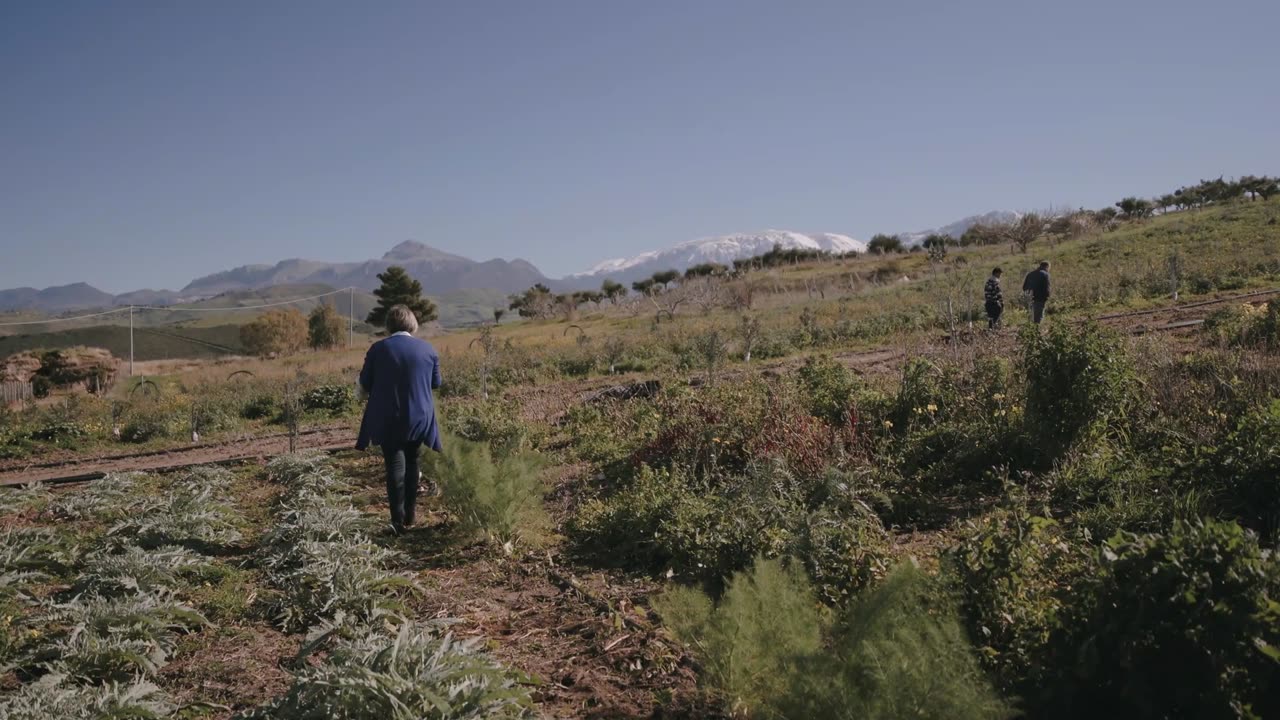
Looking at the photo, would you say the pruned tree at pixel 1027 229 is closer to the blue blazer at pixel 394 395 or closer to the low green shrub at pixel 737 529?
the low green shrub at pixel 737 529

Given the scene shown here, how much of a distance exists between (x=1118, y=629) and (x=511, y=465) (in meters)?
4.13

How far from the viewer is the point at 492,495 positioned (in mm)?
5648

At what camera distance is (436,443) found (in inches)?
246

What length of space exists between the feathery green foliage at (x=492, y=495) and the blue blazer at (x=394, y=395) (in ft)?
1.24

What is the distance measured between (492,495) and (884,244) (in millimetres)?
58573

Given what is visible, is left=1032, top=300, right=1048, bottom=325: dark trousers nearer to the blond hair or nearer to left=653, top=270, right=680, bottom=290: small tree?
the blond hair

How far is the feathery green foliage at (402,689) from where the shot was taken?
2.85 meters

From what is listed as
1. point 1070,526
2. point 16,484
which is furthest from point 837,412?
point 16,484

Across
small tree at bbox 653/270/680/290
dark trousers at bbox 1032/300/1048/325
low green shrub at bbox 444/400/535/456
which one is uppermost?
small tree at bbox 653/270/680/290

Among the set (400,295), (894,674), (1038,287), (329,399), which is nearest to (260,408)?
(329,399)

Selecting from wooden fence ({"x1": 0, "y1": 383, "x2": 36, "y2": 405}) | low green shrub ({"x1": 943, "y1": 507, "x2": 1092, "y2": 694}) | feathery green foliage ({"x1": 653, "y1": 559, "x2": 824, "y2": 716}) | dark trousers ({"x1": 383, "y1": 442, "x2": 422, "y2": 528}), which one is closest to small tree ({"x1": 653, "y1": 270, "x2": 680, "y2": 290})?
wooden fence ({"x1": 0, "y1": 383, "x2": 36, "y2": 405})

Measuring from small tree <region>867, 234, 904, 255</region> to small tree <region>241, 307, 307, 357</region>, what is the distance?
41396 mm

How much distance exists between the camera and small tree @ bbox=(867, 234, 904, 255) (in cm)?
5972

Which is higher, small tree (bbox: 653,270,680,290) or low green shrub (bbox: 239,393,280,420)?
small tree (bbox: 653,270,680,290)
